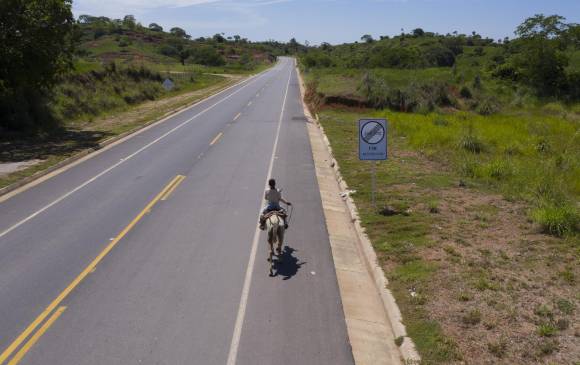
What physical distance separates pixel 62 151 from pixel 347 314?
18.0 meters

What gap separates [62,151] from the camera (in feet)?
73.7

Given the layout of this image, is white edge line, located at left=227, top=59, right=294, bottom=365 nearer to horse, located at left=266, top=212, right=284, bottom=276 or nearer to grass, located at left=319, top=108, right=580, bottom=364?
horse, located at left=266, top=212, right=284, bottom=276

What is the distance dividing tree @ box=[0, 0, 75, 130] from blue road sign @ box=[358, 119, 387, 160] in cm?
1849

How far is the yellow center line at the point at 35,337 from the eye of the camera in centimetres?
707

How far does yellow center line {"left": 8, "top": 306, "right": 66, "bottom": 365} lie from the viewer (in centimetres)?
707

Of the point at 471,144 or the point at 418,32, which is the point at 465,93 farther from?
the point at 418,32

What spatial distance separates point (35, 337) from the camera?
24.9ft

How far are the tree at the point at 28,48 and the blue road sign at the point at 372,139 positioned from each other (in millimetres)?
18494

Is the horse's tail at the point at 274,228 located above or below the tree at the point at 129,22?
below

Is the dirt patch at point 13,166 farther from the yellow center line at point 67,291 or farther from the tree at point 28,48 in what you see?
the yellow center line at point 67,291

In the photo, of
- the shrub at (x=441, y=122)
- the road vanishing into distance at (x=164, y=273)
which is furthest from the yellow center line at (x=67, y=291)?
the shrub at (x=441, y=122)

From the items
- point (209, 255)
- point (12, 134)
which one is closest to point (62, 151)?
point (12, 134)

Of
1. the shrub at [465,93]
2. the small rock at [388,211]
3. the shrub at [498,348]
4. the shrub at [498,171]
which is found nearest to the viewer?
the shrub at [498,348]

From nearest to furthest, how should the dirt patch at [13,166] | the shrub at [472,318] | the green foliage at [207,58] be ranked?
the shrub at [472,318]
the dirt patch at [13,166]
the green foliage at [207,58]
